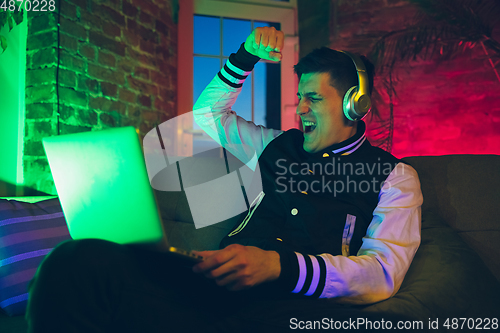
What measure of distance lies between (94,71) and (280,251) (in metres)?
1.82

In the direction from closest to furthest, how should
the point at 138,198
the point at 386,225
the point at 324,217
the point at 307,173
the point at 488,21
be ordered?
1. the point at 138,198
2. the point at 386,225
3. the point at 324,217
4. the point at 307,173
5. the point at 488,21

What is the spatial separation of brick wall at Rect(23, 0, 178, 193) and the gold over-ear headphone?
1556 millimetres

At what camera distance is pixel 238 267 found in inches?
26.1

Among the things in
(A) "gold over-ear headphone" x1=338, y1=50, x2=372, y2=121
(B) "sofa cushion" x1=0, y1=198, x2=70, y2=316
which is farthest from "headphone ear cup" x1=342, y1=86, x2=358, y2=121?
(B) "sofa cushion" x1=0, y1=198, x2=70, y2=316

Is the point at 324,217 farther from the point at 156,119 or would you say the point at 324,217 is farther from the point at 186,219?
the point at 156,119

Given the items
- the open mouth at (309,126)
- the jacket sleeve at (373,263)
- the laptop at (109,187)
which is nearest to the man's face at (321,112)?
the open mouth at (309,126)

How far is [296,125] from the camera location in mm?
3055

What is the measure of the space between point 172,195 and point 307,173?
0.68 m

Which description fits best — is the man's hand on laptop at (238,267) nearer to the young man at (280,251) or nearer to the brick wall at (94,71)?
the young man at (280,251)

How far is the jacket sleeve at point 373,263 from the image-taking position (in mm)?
768

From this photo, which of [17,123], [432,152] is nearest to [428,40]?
[432,152]

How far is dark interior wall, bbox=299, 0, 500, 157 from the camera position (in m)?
2.36

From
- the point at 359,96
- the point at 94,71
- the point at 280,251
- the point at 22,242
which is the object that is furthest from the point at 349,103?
the point at 94,71

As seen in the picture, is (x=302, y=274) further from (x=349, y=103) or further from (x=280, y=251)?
(x=349, y=103)
